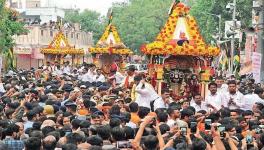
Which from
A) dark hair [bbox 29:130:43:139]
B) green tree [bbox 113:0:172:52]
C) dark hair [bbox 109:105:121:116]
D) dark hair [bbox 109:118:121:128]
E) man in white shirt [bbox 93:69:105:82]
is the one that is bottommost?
man in white shirt [bbox 93:69:105:82]

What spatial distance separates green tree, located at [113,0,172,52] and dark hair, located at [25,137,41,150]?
71978 mm

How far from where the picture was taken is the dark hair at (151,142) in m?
10.9

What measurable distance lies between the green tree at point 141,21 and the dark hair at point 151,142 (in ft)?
236

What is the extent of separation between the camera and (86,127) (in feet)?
41.4

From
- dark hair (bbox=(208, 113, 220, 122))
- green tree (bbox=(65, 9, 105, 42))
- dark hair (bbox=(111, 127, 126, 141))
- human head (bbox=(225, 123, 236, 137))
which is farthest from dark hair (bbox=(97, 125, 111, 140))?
green tree (bbox=(65, 9, 105, 42))

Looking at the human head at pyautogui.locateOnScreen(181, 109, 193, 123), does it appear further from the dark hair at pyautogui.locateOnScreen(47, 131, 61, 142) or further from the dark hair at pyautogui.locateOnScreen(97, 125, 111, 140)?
the dark hair at pyautogui.locateOnScreen(47, 131, 61, 142)

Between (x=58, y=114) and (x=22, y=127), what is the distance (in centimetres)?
141

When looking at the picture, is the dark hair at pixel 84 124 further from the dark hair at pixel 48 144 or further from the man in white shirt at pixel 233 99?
the man in white shirt at pixel 233 99

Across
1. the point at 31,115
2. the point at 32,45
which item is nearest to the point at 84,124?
the point at 31,115

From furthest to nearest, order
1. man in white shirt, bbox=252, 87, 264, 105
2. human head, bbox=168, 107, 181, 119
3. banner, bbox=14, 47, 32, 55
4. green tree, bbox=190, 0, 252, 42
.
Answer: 1. banner, bbox=14, 47, 32, 55
2. green tree, bbox=190, 0, 252, 42
3. man in white shirt, bbox=252, 87, 264, 105
4. human head, bbox=168, 107, 181, 119

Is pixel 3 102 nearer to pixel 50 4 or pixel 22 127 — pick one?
pixel 22 127

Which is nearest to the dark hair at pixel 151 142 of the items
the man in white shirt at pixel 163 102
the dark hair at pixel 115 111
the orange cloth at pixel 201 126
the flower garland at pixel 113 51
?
the orange cloth at pixel 201 126

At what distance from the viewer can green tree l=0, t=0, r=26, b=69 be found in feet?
122

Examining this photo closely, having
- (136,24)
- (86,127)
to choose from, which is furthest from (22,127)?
(136,24)
